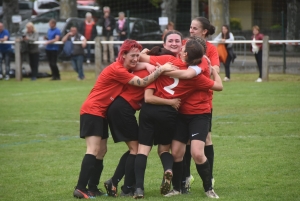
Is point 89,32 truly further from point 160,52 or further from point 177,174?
point 177,174

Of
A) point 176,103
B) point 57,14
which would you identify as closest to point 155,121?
point 176,103

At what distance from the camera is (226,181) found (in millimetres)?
7902

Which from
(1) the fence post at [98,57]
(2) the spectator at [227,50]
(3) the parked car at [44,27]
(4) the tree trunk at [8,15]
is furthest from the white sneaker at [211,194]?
(4) the tree trunk at [8,15]

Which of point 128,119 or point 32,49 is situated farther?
point 32,49

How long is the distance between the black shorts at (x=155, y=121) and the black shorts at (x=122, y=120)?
110mm

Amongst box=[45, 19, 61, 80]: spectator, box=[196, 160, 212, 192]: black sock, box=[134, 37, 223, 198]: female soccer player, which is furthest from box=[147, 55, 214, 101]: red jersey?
box=[45, 19, 61, 80]: spectator

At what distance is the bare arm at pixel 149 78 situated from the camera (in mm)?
6777

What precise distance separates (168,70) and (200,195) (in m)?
1.44

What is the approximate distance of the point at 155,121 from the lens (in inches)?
273

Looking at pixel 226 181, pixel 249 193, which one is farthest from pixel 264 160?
pixel 249 193

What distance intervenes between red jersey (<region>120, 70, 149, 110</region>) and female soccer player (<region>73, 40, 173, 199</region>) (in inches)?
2.6

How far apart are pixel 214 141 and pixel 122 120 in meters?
4.18

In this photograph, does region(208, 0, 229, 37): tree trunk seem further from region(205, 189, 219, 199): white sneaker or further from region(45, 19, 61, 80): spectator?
region(205, 189, 219, 199): white sneaker

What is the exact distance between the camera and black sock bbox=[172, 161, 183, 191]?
7.18 metres
